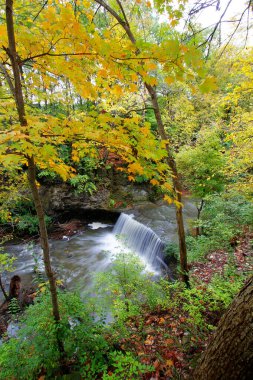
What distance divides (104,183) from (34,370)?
9582 mm

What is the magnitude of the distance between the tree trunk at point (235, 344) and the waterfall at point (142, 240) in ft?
16.8

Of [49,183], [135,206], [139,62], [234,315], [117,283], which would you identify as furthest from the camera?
[135,206]

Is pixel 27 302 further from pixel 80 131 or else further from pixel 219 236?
pixel 219 236

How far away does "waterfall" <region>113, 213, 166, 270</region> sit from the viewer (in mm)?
7609

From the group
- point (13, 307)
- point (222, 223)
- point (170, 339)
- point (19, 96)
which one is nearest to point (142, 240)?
point (222, 223)

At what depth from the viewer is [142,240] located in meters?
8.62

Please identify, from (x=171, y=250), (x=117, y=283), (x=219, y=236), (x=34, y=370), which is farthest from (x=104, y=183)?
(x=34, y=370)

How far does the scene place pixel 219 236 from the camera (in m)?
6.41

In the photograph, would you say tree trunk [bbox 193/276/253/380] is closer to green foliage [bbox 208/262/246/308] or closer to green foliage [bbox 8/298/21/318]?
green foliage [bbox 208/262/246/308]

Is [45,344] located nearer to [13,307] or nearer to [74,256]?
[13,307]

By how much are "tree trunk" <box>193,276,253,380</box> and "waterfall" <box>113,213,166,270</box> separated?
512 centimetres

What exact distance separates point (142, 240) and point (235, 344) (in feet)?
23.8

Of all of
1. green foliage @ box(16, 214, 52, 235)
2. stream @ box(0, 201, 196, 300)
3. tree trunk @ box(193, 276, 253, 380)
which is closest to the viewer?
tree trunk @ box(193, 276, 253, 380)

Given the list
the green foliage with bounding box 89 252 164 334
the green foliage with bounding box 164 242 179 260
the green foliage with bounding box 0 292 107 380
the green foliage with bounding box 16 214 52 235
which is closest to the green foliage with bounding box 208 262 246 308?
the green foliage with bounding box 89 252 164 334
